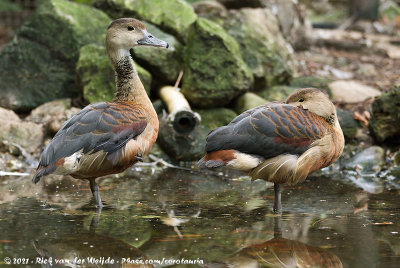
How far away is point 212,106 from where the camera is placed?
9469 millimetres

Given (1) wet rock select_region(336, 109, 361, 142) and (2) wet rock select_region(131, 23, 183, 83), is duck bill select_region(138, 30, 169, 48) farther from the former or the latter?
(1) wet rock select_region(336, 109, 361, 142)

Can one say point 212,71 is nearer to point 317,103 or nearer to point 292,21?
point 317,103

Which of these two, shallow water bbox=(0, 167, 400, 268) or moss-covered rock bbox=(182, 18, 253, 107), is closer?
shallow water bbox=(0, 167, 400, 268)

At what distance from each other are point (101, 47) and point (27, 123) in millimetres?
1589

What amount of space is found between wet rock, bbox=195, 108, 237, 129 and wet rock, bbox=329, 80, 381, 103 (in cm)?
192

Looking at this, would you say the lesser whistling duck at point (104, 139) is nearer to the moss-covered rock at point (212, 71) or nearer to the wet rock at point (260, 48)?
the moss-covered rock at point (212, 71)

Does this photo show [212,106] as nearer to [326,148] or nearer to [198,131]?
[198,131]

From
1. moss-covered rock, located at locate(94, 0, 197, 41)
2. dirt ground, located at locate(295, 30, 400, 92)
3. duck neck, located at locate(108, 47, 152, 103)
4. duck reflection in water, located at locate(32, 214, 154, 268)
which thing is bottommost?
dirt ground, located at locate(295, 30, 400, 92)

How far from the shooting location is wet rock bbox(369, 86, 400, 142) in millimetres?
8234

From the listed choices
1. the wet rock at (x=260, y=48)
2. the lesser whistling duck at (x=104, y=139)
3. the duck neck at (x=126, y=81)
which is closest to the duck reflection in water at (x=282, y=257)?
the lesser whistling duck at (x=104, y=139)

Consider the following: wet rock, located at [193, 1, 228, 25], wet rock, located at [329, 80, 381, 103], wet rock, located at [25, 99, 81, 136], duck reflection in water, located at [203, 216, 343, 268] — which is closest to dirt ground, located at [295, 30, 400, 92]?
wet rock, located at [329, 80, 381, 103]

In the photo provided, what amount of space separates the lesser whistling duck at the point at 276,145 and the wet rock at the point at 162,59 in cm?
374

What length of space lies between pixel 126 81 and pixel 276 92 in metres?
4.23

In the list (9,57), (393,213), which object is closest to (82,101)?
(9,57)
